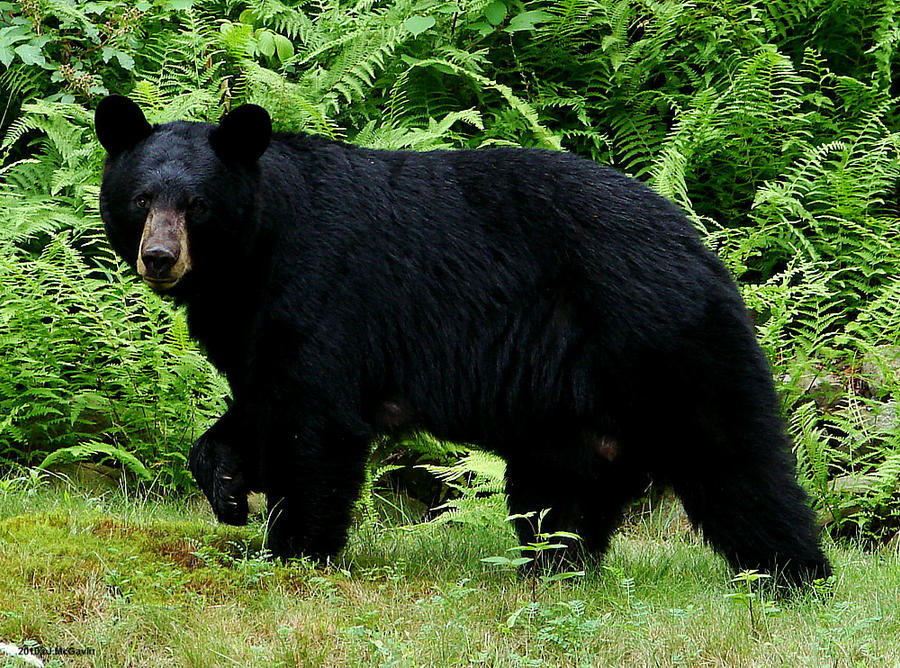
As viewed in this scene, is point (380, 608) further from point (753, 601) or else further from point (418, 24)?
point (418, 24)

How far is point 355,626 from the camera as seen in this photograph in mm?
3857

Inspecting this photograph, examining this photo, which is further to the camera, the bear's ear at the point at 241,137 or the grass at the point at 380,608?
the bear's ear at the point at 241,137

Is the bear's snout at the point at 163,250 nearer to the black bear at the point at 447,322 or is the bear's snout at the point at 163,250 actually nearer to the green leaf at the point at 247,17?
the black bear at the point at 447,322

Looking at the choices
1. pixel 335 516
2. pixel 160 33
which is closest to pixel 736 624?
pixel 335 516

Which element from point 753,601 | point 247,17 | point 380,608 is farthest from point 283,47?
point 753,601

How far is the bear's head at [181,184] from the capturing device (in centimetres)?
452

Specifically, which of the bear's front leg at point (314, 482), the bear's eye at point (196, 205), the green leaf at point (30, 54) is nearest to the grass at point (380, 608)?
the bear's front leg at point (314, 482)

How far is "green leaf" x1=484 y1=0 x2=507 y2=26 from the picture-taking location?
27.0 feet

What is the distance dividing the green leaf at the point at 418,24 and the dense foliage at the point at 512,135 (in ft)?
0.07

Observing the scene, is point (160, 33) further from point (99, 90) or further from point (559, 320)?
point (559, 320)

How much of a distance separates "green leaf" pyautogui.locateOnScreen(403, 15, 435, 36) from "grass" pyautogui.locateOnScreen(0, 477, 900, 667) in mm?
4000

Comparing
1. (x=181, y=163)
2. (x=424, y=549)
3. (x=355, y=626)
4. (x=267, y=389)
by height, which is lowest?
(x=424, y=549)

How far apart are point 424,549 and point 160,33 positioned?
506 cm

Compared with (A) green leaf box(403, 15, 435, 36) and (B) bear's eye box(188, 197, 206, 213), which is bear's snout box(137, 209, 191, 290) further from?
(A) green leaf box(403, 15, 435, 36)
